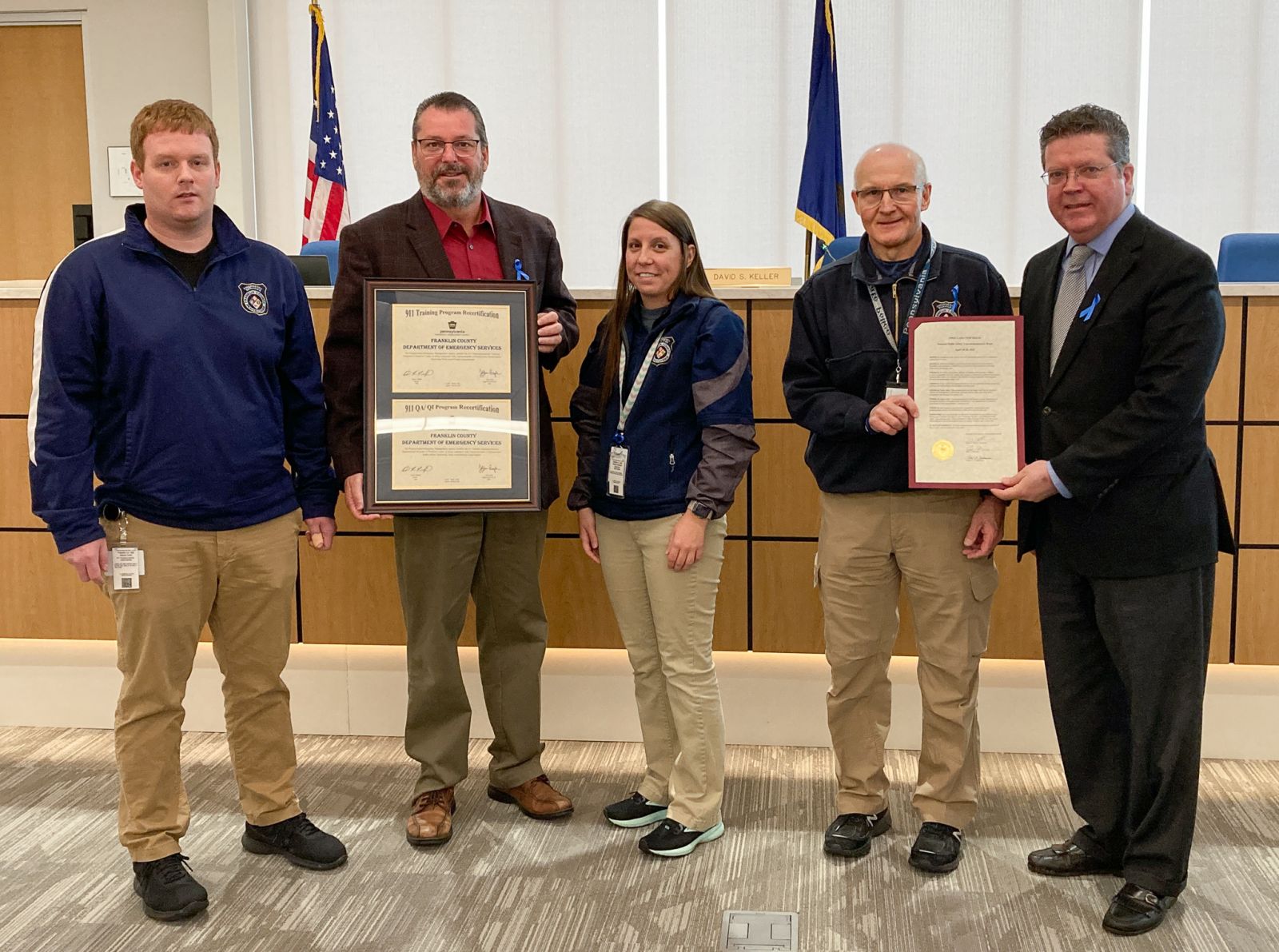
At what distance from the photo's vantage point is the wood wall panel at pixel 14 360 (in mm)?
3277

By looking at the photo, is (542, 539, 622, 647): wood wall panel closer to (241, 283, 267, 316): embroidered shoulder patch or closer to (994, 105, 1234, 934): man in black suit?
(241, 283, 267, 316): embroidered shoulder patch

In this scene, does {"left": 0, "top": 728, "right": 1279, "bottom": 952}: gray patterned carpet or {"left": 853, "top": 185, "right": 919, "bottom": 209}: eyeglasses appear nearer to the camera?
{"left": 0, "top": 728, "right": 1279, "bottom": 952}: gray patterned carpet

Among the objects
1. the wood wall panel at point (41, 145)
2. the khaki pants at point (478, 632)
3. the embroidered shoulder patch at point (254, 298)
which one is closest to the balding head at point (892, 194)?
the khaki pants at point (478, 632)

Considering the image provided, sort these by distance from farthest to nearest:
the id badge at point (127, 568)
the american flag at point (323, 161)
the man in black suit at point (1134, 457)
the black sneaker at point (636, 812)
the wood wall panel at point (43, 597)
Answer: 1. the american flag at point (323, 161)
2. the wood wall panel at point (43, 597)
3. the black sneaker at point (636, 812)
4. the id badge at point (127, 568)
5. the man in black suit at point (1134, 457)

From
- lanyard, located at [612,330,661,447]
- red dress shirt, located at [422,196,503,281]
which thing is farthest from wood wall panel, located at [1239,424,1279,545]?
red dress shirt, located at [422,196,503,281]

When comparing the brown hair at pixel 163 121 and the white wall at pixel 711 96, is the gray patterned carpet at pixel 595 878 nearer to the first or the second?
the brown hair at pixel 163 121

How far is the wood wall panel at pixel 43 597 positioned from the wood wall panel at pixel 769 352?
2.24 metres

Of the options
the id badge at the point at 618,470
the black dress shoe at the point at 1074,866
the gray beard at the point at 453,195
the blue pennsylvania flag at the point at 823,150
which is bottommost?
the black dress shoe at the point at 1074,866

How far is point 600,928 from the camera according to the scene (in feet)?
7.27

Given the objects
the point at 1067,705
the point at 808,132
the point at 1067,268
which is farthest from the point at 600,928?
the point at 808,132

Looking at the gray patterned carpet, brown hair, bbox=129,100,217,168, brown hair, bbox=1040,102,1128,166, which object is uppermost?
brown hair, bbox=129,100,217,168

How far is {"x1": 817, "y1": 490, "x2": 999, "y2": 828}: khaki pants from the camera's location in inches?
95.2

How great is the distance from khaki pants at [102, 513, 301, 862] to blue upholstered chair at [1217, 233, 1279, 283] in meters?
2.96

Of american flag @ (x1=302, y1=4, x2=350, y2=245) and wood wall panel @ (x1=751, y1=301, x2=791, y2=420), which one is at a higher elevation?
american flag @ (x1=302, y1=4, x2=350, y2=245)
